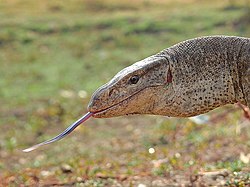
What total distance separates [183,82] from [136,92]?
9.3 inches

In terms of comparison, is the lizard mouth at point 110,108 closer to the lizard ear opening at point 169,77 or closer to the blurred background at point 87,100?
the lizard ear opening at point 169,77

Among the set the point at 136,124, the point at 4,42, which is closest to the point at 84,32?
the point at 4,42

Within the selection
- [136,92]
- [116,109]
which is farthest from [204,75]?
[116,109]

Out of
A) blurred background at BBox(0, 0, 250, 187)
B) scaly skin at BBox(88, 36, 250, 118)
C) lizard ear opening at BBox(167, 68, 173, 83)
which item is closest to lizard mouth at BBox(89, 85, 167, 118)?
scaly skin at BBox(88, 36, 250, 118)

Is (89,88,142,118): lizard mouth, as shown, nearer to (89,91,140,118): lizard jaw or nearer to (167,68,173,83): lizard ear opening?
(89,91,140,118): lizard jaw

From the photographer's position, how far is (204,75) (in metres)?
2.72

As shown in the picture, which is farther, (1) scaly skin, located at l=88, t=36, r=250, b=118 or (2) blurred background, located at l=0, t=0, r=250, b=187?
(2) blurred background, located at l=0, t=0, r=250, b=187

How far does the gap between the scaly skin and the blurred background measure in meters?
0.81

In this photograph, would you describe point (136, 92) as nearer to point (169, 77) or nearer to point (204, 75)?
point (169, 77)

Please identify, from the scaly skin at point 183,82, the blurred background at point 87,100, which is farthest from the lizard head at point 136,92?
the blurred background at point 87,100

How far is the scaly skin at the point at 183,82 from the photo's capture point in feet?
8.59

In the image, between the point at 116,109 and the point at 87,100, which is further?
the point at 87,100

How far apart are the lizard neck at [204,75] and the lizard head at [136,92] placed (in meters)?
0.05

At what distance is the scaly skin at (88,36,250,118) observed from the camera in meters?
2.62
